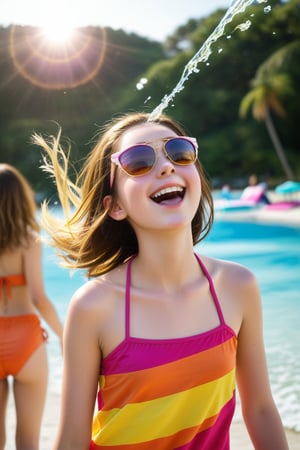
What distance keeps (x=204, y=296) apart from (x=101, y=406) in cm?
40

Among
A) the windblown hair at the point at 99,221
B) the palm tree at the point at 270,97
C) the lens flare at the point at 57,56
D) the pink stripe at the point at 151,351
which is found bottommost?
the pink stripe at the point at 151,351

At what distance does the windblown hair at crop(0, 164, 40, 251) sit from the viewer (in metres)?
3.05

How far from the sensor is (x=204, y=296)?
67.2 inches

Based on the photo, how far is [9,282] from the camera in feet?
10.0

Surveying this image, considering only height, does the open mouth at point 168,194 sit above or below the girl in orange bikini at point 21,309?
above

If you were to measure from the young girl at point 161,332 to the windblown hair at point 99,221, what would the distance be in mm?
25

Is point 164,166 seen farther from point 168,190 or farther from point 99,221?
point 99,221

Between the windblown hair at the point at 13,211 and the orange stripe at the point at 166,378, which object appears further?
the windblown hair at the point at 13,211

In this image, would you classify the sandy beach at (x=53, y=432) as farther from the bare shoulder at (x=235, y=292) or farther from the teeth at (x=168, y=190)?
the teeth at (x=168, y=190)

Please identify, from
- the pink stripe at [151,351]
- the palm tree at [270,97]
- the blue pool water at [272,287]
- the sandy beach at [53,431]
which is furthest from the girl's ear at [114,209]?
the palm tree at [270,97]

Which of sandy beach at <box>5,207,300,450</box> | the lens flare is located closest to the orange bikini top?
sandy beach at <box>5,207,300,450</box>

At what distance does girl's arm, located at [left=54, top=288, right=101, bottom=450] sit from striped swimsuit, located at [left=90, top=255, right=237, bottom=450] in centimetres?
4

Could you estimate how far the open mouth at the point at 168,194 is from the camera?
1646 millimetres

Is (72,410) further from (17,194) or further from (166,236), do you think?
(17,194)
